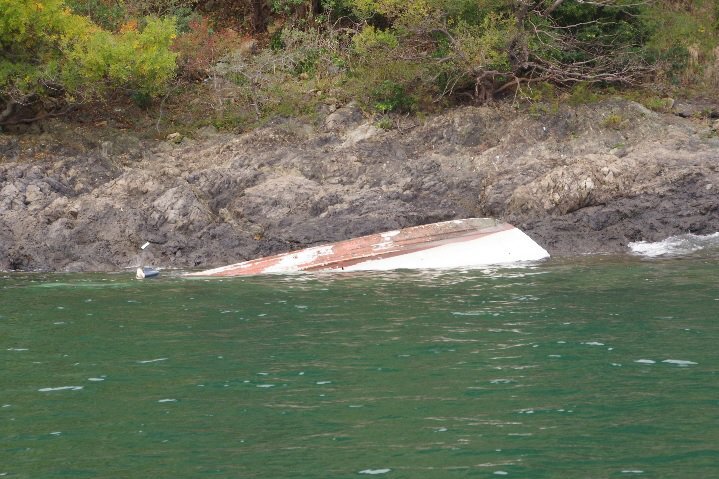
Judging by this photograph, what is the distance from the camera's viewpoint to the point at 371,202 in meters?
23.9

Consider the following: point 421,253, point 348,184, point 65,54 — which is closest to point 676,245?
point 421,253

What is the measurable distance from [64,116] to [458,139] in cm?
1183

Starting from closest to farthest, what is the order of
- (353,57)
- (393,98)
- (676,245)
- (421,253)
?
(421,253), (676,245), (393,98), (353,57)

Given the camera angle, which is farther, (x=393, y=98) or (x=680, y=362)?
(x=393, y=98)

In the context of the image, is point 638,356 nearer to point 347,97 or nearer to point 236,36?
point 347,97

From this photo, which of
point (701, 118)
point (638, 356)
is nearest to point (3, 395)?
point (638, 356)

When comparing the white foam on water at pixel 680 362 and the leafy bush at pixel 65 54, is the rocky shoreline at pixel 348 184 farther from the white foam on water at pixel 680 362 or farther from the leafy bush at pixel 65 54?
the white foam on water at pixel 680 362

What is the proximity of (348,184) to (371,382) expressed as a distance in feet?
48.8

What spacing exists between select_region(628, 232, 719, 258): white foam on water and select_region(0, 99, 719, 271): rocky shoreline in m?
0.31

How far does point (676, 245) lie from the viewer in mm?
21422

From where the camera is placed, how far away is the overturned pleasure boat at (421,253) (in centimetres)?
2064

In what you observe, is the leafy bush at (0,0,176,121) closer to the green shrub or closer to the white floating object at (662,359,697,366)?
the green shrub

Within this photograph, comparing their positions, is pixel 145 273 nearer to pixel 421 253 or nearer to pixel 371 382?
pixel 421 253

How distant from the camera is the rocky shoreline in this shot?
74.6 feet
